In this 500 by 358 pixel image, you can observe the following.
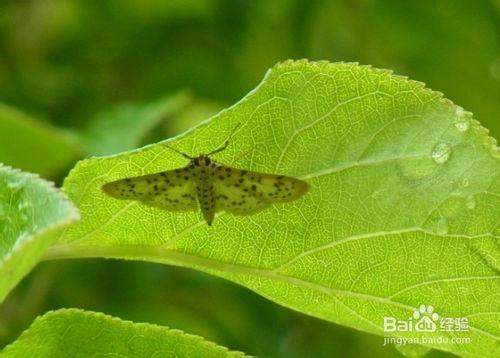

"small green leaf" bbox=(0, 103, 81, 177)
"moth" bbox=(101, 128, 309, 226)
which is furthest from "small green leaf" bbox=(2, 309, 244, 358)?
"small green leaf" bbox=(0, 103, 81, 177)

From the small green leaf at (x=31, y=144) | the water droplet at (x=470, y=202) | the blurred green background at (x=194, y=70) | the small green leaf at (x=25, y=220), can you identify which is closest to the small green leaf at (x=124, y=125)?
the blurred green background at (x=194, y=70)

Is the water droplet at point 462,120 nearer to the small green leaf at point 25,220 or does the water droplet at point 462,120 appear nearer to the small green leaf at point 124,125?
the small green leaf at point 25,220

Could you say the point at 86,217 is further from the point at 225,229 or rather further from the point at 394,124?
the point at 394,124

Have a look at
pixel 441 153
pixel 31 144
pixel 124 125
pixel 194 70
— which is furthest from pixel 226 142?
pixel 194 70

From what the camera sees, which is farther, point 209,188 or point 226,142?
point 209,188

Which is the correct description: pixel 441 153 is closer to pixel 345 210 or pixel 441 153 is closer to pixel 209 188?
pixel 345 210

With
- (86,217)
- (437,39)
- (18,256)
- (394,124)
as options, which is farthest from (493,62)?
(18,256)
